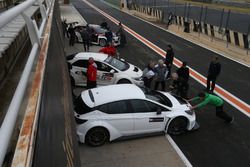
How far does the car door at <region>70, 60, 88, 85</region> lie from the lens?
12827 mm

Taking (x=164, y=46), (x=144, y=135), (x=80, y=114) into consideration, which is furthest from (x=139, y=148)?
(x=164, y=46)

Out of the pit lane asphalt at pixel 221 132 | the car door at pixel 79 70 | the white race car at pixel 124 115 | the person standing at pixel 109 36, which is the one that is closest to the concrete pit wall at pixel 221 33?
the pit lane asphalt at pixel 221 132

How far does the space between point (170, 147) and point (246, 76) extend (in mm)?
9268

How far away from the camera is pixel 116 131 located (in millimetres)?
8492

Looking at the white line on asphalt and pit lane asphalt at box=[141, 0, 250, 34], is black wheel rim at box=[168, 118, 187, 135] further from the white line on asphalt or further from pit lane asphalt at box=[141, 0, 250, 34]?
pit lane asphalt at box=[141, 0, 250, 34]

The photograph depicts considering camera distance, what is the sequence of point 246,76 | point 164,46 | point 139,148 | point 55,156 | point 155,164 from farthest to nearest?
1. point 164,46
2. point 246,76
3. point 139,148
4. point 155,164
5. point 55,156

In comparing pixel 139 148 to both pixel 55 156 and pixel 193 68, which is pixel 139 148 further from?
pixel 193 68

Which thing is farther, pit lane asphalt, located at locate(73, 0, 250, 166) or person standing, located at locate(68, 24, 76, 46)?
person standing, located at locate(68, 24, 76, 46)

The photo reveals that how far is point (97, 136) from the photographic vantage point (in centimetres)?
836

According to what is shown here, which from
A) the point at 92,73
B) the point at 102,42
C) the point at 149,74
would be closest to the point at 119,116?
the point at 92,73

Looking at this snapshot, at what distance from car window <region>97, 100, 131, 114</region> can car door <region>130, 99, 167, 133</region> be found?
24cm

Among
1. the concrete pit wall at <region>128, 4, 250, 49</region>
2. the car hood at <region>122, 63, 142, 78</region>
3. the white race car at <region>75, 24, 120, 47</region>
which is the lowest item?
the concrete pit wall at <region>128, 4, 250, 49</region>

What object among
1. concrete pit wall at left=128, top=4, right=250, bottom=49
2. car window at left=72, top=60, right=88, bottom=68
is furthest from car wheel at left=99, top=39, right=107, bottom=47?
concrete pit wall at left=128, top=4, right=250, bottom=49

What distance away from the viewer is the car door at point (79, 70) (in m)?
12.8
